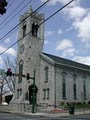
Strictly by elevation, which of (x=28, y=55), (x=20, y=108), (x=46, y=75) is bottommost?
(x=20, y=108)

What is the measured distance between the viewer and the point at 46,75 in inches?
1919

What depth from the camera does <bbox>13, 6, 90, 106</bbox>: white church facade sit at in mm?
46906

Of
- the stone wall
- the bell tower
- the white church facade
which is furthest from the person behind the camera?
the bell tower

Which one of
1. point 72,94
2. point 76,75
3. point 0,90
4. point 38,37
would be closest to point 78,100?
point 72,94

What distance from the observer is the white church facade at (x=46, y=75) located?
46.9 meters

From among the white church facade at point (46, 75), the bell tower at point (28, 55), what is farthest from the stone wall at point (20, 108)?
the bell tower at point (28, 55)

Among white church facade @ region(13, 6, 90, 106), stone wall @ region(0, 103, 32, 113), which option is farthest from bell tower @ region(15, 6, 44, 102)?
stone wall @ region(0, 103, 32, 113)

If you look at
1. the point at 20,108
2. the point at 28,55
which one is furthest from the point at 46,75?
the point at 20,108

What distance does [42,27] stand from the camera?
55594mm

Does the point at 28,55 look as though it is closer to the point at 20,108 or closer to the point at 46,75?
the point at 46,75

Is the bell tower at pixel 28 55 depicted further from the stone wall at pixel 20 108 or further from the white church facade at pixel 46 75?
the stone wall at pixel 20 108

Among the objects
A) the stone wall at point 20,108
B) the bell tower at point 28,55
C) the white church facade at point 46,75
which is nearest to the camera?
the stone wall at point 20,108

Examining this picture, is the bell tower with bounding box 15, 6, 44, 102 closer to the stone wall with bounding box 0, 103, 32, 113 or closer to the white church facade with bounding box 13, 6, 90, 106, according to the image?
the white church facade with bounding box 13, 6, 90, 106

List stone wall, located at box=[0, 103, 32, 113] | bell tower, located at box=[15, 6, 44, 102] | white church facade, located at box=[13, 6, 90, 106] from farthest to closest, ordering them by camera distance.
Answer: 1. bell tower, located at box=[15, 6, 44, 102]
2. white church facade, located at box=[13, 6, 90, 106]
3. stone wall, located at box=[0, 103, 32, 113]
